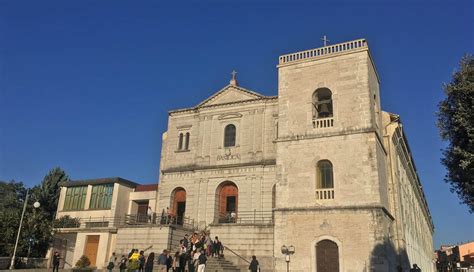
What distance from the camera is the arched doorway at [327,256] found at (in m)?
19.6

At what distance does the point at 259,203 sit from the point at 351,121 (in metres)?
9.60

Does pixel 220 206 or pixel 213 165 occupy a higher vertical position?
pixel 213 165

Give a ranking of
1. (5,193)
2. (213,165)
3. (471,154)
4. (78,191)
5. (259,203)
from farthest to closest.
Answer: (5,193) < (78,191) < (213,165) < (259,203) < (471,154)

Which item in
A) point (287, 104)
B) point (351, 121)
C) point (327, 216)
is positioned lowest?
point (327, 216)

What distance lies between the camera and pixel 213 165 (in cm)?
3031

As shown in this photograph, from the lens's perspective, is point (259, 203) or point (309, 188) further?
point (259, 203)

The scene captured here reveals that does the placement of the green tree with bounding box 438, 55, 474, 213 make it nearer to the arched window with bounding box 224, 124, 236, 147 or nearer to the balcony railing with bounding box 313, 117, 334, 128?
the balcony railing with bounding box 313, 117, 334, 128

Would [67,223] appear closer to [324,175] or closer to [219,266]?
[219,266]

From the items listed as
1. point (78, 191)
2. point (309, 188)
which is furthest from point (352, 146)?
point (78, 191)

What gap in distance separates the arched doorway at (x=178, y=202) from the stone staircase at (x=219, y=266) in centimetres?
827

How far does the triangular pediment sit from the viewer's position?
3156 centimetres

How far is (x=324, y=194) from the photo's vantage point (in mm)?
20969

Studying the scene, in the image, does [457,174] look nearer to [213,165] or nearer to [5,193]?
[213,165]

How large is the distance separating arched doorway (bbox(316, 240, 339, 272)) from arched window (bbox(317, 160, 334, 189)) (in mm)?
2978
